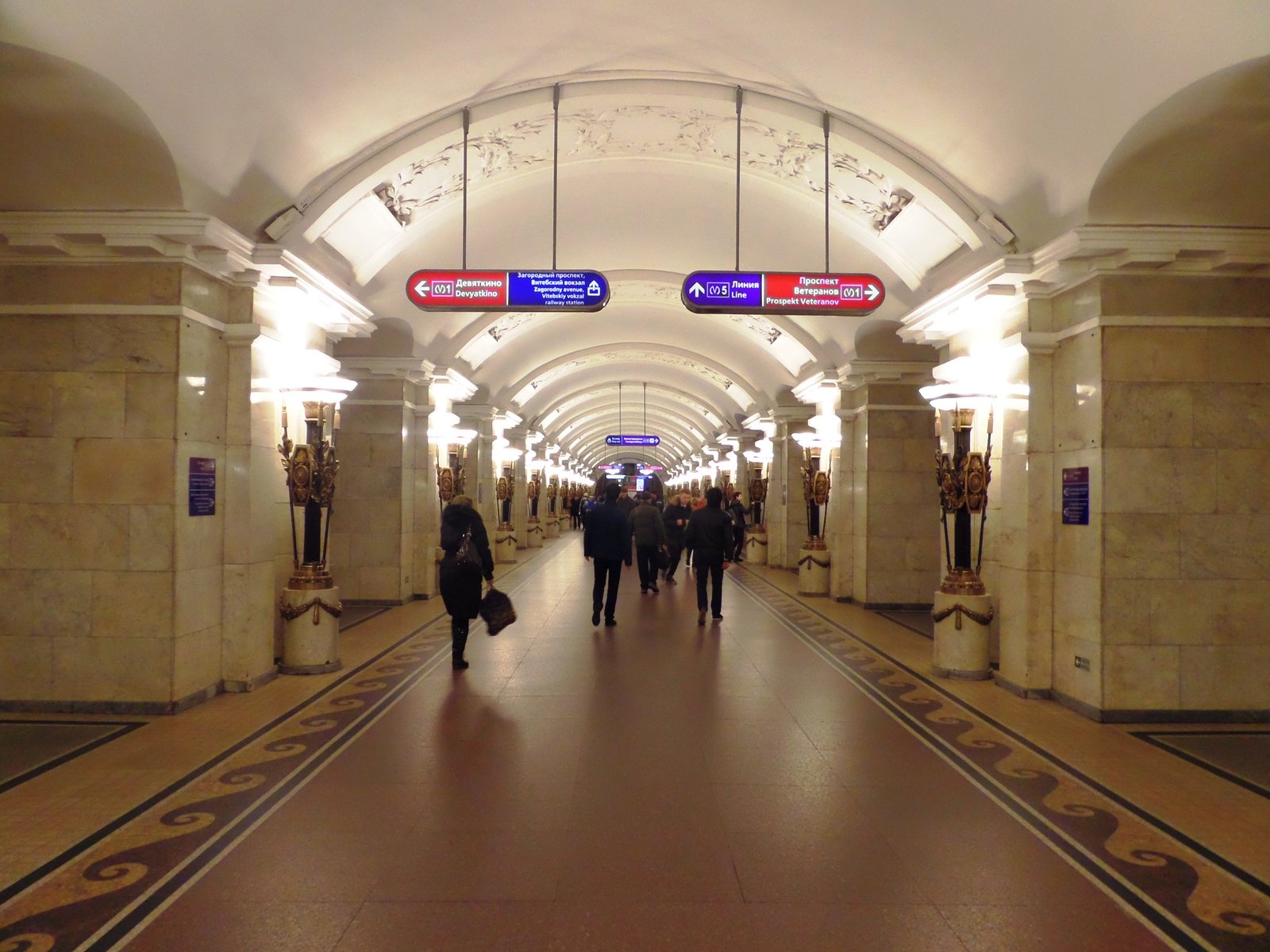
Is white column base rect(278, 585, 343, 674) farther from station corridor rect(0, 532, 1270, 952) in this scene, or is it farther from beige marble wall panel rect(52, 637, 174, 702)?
beige marble wall panel rect(52, 637, 174, 702)

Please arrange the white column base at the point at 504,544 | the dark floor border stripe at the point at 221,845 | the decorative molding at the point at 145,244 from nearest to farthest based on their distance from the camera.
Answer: the dark floor border stripe at the point at 221,845 → the decorative molding at the point at 145,244 → the white column base at the point at 504,544

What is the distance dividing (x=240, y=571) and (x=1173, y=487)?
21.5 ft

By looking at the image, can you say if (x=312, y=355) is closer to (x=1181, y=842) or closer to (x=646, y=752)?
(x=646, y=752)

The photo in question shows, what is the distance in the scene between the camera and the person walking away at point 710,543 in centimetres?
952

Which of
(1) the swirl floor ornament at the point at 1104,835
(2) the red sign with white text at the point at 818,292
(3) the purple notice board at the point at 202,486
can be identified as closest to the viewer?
(1) the swirl floor ornament at the point at 1104,835

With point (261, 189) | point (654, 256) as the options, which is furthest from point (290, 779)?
point (654, 256)

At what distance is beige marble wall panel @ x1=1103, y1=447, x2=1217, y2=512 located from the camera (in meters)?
5.70

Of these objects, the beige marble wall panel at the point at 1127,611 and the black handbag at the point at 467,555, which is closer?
the beige marble wall panel at the point at 1127,611

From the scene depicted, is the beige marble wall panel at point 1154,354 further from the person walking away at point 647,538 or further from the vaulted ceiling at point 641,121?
the person walking away at point 647,538

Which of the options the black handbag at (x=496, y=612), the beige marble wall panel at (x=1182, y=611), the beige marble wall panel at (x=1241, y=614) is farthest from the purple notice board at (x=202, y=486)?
the beige marble wall panel at (x=1241, y=614)

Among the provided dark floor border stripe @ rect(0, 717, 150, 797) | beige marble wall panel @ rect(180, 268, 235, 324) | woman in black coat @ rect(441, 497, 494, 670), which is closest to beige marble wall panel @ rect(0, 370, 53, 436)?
beige marble wall panel @ rect(180, 268, 235, 324)

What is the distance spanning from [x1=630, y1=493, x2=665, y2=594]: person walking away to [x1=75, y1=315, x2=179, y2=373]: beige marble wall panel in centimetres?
719

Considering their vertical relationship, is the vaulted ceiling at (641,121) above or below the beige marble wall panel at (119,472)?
above

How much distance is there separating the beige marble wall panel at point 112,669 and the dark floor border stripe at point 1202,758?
6.19 meters
